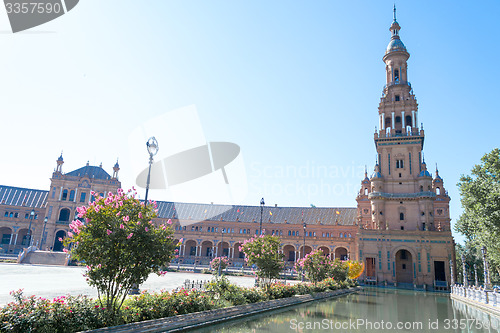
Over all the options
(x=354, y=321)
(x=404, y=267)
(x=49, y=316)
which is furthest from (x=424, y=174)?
(x=49, y=316)

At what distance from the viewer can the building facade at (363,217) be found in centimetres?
5094

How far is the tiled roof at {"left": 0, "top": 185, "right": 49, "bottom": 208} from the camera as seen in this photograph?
73.1m

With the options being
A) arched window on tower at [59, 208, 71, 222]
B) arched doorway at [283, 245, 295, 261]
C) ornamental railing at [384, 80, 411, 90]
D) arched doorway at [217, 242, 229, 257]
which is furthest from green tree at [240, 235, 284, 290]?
arched window on tower at [59, 208, 71, 222]

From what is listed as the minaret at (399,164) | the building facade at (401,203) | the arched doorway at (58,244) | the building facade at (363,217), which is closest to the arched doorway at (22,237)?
the building facade at (363,217)

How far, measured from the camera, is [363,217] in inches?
2554

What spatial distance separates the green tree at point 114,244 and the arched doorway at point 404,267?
162ft

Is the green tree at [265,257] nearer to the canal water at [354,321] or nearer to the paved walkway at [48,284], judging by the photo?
the canal water at [354,321]

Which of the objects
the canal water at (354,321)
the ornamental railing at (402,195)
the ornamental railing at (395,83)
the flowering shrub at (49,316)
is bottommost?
the canal water at (354,321)

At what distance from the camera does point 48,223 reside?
6694 centimetres

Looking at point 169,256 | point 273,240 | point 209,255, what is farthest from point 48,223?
point 169,256

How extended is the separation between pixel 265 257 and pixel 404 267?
39.8 metres

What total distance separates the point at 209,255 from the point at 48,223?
33.8 meters

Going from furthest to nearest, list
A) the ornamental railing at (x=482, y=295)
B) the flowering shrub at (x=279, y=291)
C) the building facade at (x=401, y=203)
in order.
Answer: the building facade at (x=401, y=203) < the ornamental railing at (x=482, y=295) < the flowering shrub at (x=279, y=291)

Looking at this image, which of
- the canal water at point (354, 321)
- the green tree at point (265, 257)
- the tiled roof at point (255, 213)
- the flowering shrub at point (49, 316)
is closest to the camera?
the flowering shrub at point (49, 316)
